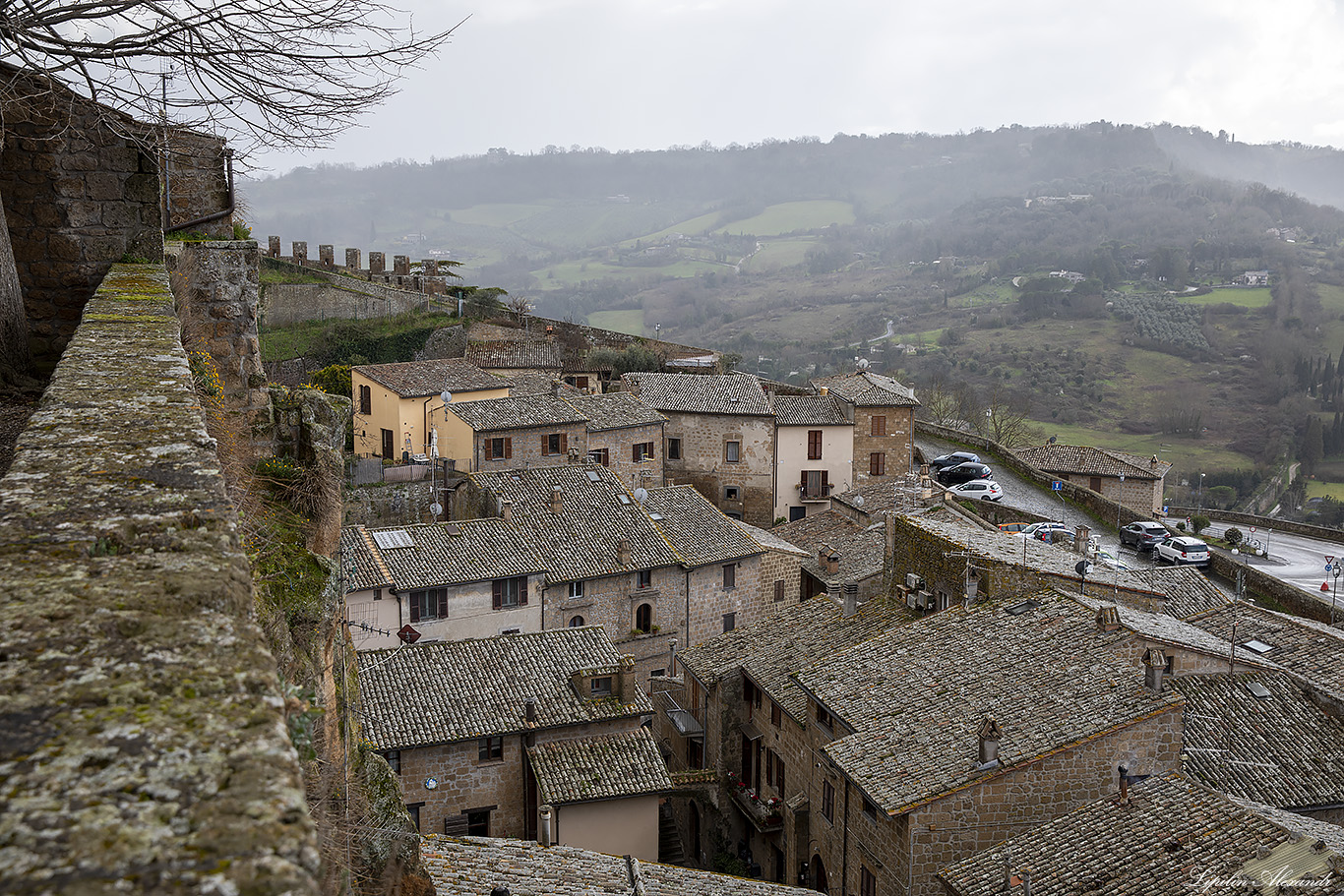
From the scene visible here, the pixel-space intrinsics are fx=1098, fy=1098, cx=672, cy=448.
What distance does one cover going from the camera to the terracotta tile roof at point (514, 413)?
38.3 metres

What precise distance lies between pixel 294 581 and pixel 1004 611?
1443cm

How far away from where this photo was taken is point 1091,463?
159 ft

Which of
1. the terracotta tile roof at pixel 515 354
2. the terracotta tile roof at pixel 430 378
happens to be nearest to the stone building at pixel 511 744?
the terracotta tile roof at pixel 430 378

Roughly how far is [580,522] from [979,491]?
19.2 m

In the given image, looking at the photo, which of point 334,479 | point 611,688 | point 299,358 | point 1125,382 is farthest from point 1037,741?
point 1125,382

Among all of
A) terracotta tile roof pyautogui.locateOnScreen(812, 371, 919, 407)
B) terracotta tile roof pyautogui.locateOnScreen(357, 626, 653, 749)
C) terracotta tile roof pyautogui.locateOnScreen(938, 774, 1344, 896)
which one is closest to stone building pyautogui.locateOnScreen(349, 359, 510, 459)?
terracotta tile roof pyautogui.locateOnScreen(812, 371, 919, 407)

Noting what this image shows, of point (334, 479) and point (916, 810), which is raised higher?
point (334, 479)

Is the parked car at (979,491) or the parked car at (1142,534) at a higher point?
the parked car at (979,491)

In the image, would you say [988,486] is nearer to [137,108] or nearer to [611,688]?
[611,688]

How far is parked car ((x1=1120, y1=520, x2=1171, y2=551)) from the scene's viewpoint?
122 ft

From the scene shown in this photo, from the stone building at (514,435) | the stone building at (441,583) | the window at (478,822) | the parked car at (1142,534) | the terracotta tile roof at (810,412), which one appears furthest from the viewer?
the terracotta tile roof at (810,412)

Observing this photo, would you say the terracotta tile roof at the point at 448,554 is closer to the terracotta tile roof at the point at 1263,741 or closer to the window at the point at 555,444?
the window at the point at 555,444

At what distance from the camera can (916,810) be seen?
47.4ft

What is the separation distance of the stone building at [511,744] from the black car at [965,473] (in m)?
27.7
